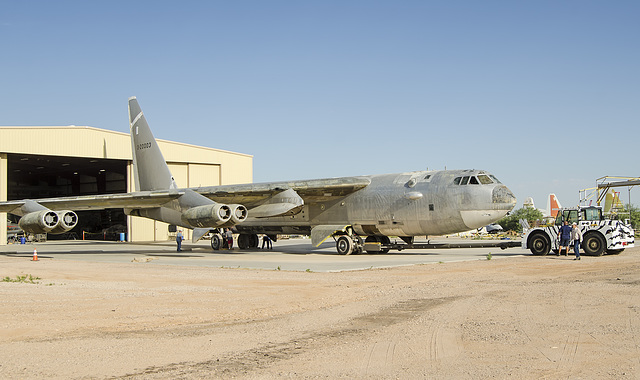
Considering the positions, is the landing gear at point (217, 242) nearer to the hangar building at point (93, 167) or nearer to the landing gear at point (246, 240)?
the landing gear at point (246, 240)

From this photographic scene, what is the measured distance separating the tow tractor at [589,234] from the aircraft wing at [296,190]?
7660mm

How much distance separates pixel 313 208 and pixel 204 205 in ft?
17.7

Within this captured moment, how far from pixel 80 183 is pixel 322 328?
56.3 meters

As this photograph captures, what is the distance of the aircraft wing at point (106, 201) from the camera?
1004 inches

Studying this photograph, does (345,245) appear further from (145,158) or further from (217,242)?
(145,158)

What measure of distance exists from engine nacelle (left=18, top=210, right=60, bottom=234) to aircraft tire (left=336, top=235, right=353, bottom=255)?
1252 centimetres

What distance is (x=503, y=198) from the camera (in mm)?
21719

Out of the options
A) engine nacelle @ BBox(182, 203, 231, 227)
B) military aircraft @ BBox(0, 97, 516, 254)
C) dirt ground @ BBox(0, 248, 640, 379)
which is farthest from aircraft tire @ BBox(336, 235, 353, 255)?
dirt ground @ BBox(0, 248, 640, 379)

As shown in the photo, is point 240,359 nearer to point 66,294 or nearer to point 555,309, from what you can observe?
point 555,309

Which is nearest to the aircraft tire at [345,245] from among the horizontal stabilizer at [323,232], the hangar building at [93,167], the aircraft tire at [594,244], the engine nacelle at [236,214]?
the horizontal stabilizer at [323,232]

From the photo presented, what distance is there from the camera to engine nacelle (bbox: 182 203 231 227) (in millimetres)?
22712

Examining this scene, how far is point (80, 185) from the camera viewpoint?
192ft

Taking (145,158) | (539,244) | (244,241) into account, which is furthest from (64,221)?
(539,244)

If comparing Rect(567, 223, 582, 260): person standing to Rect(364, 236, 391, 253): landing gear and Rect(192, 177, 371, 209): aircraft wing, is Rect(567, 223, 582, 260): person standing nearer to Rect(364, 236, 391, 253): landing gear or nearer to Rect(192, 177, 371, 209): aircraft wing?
Rect(364, 236, 391, 253): landing gear
